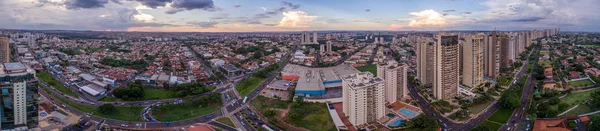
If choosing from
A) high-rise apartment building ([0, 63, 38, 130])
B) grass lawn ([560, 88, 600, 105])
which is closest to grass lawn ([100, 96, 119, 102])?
high-rise apartment building ([0, 63, 38, 130])

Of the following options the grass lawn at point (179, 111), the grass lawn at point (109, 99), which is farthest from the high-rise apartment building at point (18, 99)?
the grass lawn at point (109, 99)

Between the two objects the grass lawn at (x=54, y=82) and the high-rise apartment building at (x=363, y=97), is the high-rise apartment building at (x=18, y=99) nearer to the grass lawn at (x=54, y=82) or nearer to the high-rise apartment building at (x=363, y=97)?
the grass lawn at (x=54, y=82)

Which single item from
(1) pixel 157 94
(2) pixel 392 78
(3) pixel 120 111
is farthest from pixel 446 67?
(3) pixel 120 111

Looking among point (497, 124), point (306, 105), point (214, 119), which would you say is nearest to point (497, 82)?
point (497, 124)

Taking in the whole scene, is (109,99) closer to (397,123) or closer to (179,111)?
(179,111)

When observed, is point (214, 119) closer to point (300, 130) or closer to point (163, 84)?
point (300, 130)

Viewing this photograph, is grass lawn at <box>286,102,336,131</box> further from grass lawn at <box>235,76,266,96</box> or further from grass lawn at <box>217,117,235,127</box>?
grass lawn at <box>235,76,266,96</box>

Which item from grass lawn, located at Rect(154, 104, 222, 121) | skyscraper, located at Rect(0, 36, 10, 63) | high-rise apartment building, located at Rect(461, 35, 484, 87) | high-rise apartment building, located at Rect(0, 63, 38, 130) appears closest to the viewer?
high-rise apartment building, located at Rect(0, 63, 38, 130)
